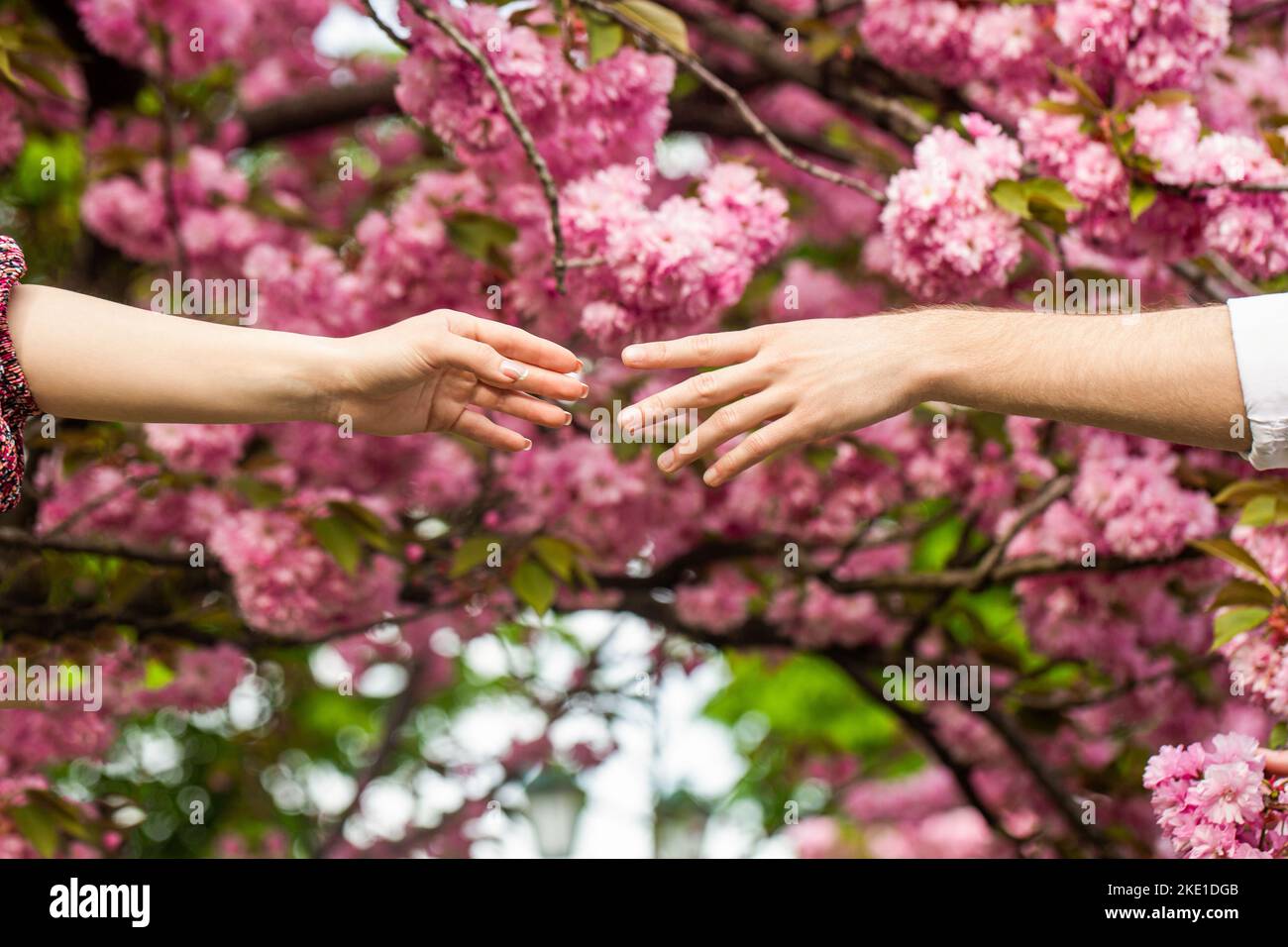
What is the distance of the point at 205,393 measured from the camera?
1.88 meters

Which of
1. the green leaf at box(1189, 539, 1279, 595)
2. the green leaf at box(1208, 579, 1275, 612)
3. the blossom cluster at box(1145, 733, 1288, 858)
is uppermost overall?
the green leaf at box(1189, 539, 1279, 595)

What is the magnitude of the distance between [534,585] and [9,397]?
4.72 ft

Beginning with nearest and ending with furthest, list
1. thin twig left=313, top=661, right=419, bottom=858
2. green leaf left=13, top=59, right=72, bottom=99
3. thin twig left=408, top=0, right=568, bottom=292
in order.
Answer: thin twig left=408, top=0, right=568, bottom=292 → green leaf left=13, top=59, right=72, bottom=99 → thin twig left=313, top=661, right=419, bottom=858

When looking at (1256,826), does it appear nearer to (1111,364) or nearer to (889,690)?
(1111,364)

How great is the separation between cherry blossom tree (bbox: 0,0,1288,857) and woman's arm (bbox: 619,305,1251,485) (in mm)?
108

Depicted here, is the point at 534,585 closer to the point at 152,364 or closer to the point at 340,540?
the point at 340,540

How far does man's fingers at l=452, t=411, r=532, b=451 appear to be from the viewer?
2.00 metres

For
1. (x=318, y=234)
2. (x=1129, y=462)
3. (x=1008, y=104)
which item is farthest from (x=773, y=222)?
(x=318, y=234)

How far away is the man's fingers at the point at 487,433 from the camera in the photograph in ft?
6.57

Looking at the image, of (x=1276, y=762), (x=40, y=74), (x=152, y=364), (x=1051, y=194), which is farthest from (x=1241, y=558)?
(x=40, y=74)

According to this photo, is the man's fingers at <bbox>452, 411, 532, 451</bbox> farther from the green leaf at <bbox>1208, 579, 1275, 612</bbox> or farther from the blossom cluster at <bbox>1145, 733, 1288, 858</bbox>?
the green leaf at <bbox>1208, 579, 1275, 612</bbox>

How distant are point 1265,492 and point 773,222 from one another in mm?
1123

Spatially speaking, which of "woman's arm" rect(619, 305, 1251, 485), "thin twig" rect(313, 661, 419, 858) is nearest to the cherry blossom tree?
"woman's arm" rect(619, 305, 1251, 485)
